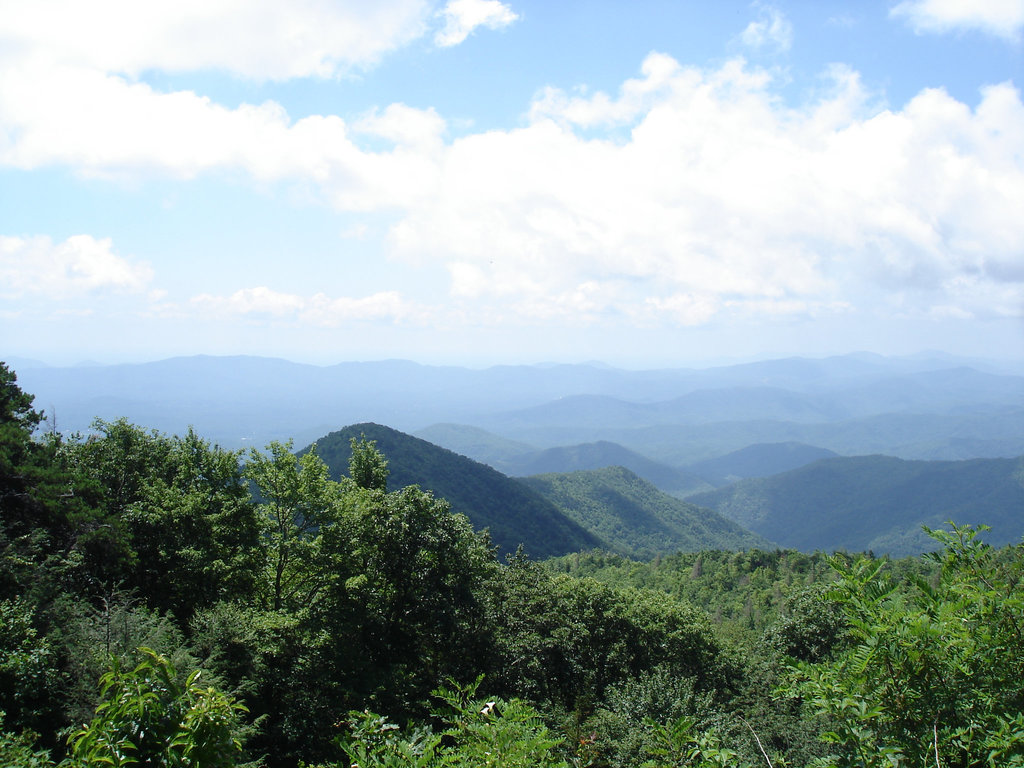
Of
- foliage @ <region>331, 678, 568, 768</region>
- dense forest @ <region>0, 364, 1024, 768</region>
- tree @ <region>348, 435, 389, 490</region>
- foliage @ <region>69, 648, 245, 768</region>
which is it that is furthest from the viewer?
tree @ <region>348, 435, 389, 490</region>

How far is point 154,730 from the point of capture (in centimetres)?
442

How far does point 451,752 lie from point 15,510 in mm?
20259

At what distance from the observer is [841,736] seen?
18.1 ft

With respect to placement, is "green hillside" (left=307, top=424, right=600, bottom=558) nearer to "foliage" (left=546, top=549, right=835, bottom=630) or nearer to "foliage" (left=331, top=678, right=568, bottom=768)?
"foliage" (left=546, top=549, right=835, bottom=630)

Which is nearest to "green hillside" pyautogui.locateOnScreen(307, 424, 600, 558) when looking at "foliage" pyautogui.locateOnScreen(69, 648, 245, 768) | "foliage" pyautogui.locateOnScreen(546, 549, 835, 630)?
"foliage" pyautogui.locateOnScreen(546, 549, 835, 630)

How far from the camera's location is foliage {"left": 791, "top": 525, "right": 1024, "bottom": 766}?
522 centimetres

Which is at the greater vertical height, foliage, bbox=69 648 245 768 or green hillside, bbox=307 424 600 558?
foliage, bbox=69 648 245 768

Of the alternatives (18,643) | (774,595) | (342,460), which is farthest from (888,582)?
(342,460)

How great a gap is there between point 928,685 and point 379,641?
61.8 ft

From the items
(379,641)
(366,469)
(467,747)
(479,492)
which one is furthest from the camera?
(479,492)

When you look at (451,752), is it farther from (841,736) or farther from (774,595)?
(774,595)

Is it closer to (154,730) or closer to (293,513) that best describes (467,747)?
(154,730)

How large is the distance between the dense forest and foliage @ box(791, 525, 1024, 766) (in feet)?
0.09

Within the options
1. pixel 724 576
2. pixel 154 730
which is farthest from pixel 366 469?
pixel 724 576
